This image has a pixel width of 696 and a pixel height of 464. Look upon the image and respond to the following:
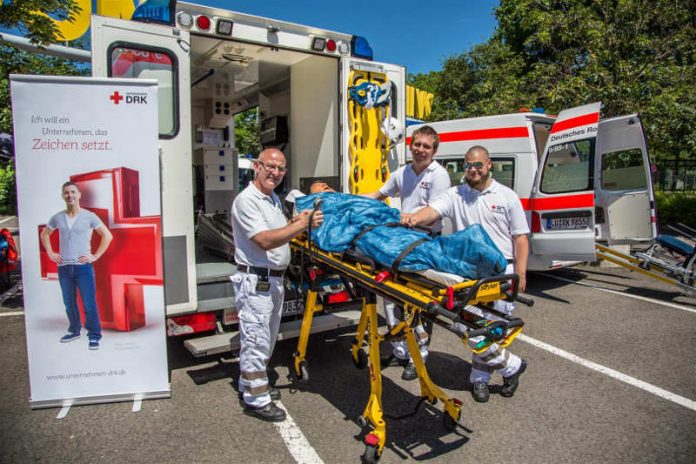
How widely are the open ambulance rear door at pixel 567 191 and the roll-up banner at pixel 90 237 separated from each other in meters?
4.90

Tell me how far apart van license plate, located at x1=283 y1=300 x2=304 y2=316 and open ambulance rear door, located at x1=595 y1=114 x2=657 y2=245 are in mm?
4513

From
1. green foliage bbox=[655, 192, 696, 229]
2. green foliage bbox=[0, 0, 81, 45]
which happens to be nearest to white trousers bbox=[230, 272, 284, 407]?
green foliage bbox=[0, 0, 81, 45]

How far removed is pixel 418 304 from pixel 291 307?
83.6 inches

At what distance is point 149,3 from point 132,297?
7.43ft

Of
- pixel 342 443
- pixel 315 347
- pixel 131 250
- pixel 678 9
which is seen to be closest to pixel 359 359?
pixel 315 347

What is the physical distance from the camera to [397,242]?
288cm

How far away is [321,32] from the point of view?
189 inches

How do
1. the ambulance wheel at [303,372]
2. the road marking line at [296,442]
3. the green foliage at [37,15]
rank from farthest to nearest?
1. the green foliage at [37,15]
2. the ambulance wheel at [303,372]
3. the road marking line at [296,442]

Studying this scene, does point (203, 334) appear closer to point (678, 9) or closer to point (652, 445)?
point (652, 445)

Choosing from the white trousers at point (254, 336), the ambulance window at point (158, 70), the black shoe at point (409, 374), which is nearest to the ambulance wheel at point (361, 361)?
the black shoe at point (409, 374)

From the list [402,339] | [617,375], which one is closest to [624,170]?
[617,375]

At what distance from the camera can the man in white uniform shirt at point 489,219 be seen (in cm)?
368

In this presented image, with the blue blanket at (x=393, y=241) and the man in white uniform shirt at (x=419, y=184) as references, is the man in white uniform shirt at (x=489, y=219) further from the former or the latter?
the blue blanket at (x=393, y=241)

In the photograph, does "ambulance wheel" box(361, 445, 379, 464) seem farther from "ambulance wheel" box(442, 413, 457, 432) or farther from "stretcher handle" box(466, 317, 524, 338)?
"stretcher handle" box(466, 317, 524, 338)
